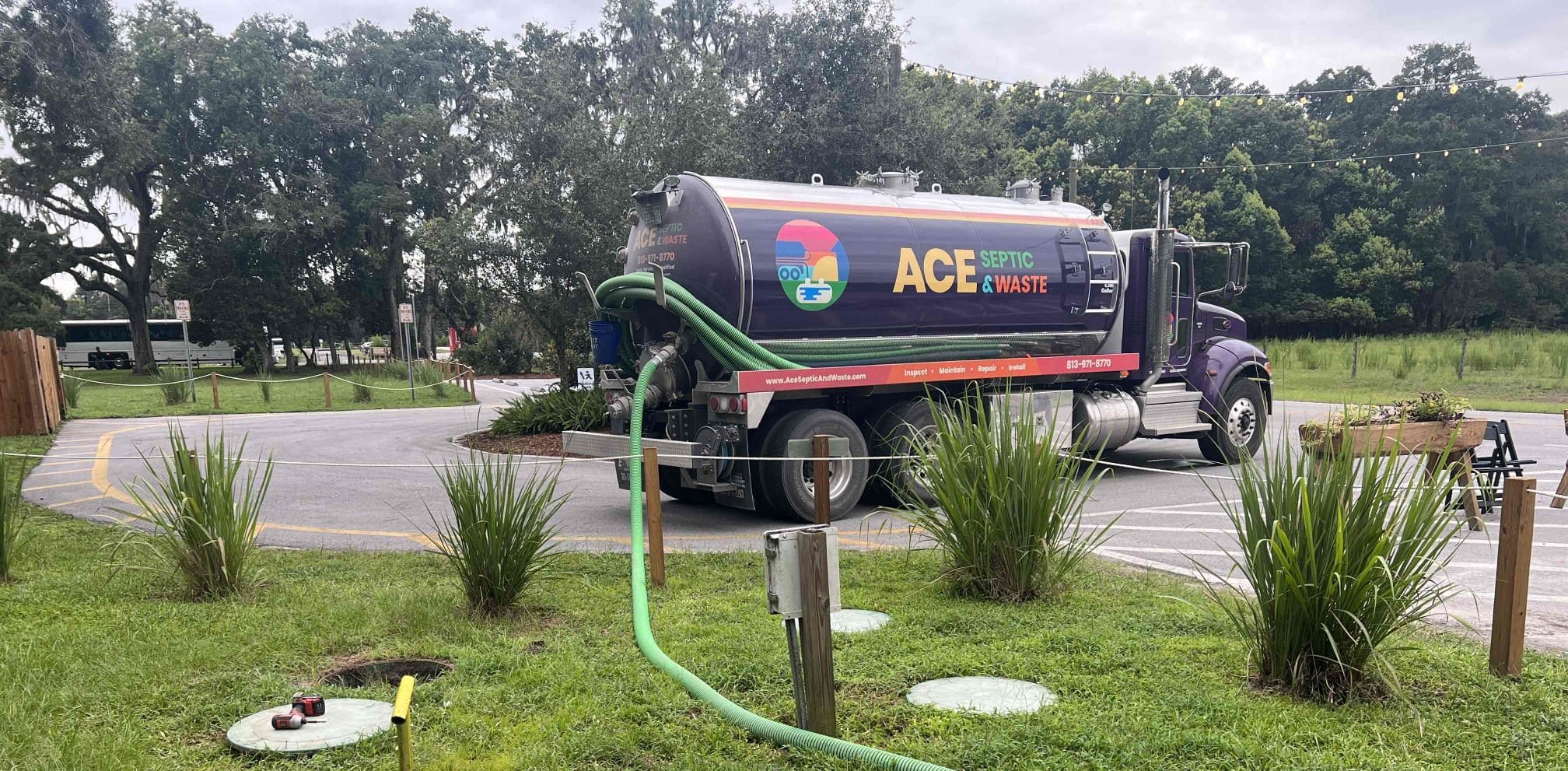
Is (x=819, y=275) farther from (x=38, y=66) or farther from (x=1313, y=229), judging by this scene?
(x=1313, y=229)

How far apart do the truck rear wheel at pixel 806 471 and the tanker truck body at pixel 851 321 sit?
0.05ft

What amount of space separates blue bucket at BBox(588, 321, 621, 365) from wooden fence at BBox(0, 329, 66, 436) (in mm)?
10998

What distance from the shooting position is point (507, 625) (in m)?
5.29

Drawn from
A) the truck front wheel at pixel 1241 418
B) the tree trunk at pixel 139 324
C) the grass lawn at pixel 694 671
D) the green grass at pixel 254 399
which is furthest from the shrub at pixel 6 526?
the tree trunk at pixel 139 324

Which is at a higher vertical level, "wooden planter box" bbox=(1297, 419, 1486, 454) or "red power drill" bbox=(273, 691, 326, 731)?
"wooden planter box" bbox=(1297, 419, 1486, 454)

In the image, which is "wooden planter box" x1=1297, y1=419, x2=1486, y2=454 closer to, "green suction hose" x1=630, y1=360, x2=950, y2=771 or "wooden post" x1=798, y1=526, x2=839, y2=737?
"green suction hose" x1=630, y1=360, x2=950, y2=771

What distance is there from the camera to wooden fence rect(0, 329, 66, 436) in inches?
587

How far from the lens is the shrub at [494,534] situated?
5.29m

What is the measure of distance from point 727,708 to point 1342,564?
245 centimetres

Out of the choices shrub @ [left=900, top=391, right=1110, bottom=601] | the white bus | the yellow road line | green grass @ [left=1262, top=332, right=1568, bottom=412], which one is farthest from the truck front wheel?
the white bus

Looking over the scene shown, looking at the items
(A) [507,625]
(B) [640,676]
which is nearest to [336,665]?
(A) [507,625]

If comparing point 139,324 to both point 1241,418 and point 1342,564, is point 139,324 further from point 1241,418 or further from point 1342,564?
point 1342,564

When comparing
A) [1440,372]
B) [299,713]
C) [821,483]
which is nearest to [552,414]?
[821,483]

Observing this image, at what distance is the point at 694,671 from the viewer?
4.50 m
